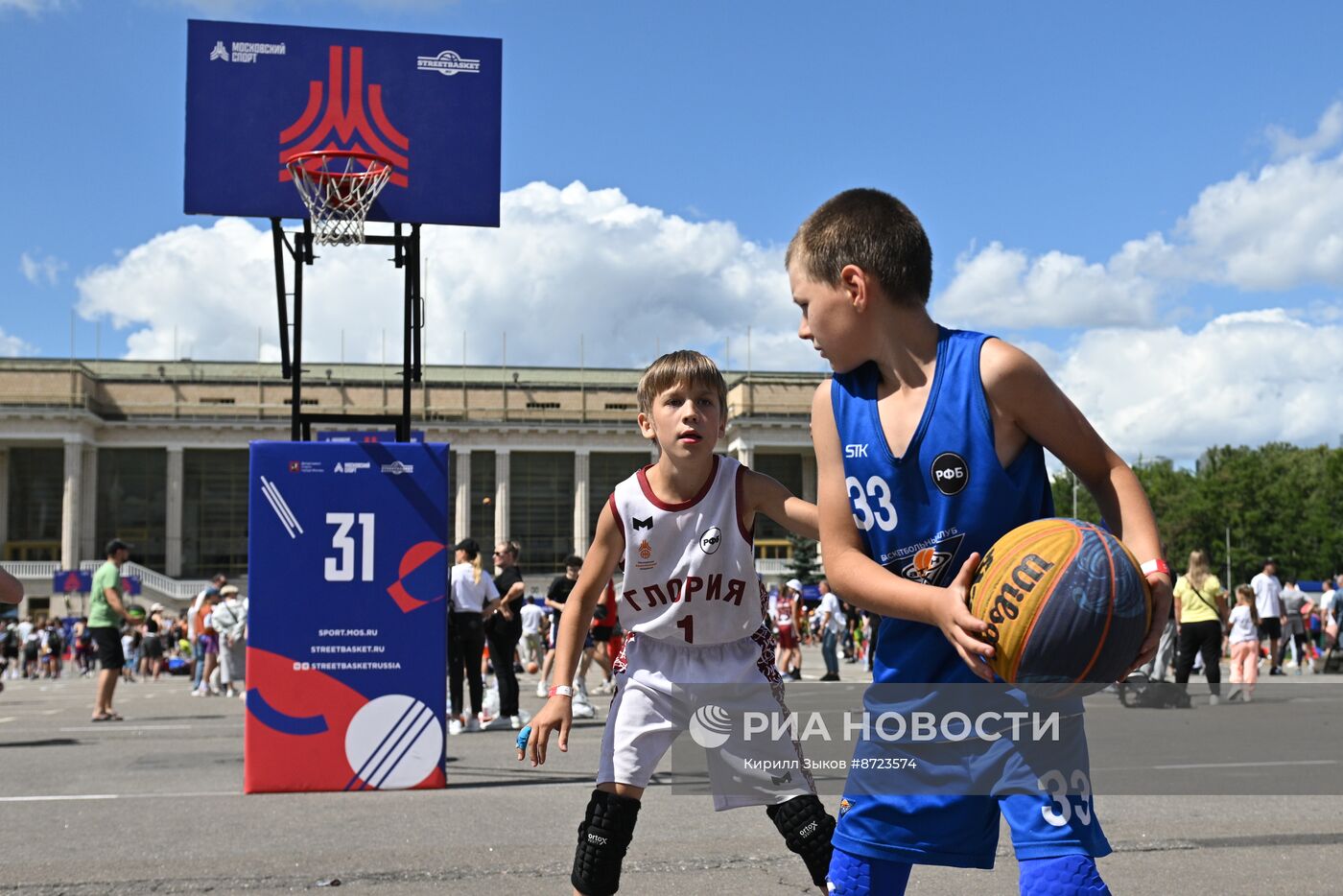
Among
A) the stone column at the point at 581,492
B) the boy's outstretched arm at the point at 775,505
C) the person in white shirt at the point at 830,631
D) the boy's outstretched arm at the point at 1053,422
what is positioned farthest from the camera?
the stone column at the point at 581,492

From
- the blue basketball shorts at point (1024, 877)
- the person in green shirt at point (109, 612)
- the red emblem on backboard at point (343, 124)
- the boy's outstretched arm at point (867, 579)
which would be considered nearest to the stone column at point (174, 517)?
the person in green shirt at point (109, 612)

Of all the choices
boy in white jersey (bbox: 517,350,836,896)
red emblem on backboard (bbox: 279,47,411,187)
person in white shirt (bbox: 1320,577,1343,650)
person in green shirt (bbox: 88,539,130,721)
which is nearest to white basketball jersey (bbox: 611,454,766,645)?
boy in white jersey (bbox: 517,350,836,896)

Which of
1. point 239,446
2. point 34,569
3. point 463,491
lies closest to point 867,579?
point 34,569

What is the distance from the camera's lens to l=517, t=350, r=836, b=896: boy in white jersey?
390cm

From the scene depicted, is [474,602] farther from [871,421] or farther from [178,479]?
[178,479]

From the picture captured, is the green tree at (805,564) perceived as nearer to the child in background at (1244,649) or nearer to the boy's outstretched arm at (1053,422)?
the child in background at (1244,649)

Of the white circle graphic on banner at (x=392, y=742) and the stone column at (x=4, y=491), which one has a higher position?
the stone column at (x=4, y=491)

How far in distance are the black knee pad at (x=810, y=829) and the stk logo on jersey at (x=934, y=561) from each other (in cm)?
140

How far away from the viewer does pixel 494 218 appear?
35.2 feet

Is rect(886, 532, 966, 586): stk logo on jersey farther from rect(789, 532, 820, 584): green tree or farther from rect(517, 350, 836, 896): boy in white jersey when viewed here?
rect(789, 532, 820, 584): green tree

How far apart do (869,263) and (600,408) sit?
107363 millimetres

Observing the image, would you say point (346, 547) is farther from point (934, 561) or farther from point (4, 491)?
point (4, 491)

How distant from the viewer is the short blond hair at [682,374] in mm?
3945

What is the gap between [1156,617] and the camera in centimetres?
247
